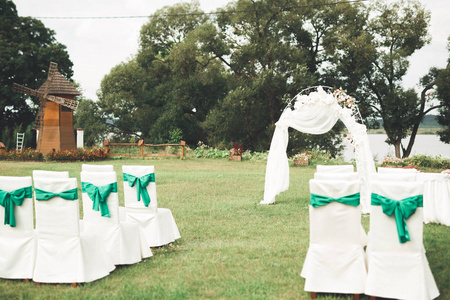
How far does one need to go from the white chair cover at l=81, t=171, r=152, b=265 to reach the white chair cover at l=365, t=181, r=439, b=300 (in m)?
3.06

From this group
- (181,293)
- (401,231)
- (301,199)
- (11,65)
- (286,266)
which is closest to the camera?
(401,231)

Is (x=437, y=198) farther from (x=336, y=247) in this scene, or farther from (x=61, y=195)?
(x=61, y=195)

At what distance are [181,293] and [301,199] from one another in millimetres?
7478

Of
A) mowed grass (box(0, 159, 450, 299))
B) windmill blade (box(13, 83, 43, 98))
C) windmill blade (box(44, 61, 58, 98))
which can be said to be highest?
windmill blade (box(44, 61, 58, 98))

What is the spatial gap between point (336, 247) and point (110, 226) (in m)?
2.86

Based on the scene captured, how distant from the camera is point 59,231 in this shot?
4766mm

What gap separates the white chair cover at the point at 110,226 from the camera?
5301mm

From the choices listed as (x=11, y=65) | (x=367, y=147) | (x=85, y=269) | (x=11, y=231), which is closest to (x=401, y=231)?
(x=85, y=269)

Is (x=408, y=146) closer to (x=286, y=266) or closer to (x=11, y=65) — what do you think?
(x=286, y=266)

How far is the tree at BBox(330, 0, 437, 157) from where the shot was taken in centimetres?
2723

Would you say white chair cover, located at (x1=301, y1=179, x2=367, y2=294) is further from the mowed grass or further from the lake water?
the lake water

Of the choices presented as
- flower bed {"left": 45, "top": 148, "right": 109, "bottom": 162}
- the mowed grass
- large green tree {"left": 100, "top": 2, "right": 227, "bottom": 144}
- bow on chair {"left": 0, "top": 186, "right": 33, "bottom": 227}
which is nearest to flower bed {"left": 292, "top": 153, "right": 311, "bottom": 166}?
the mowed grass

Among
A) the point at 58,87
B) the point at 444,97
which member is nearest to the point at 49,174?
the point at 58,87

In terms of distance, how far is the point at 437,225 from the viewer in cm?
823
